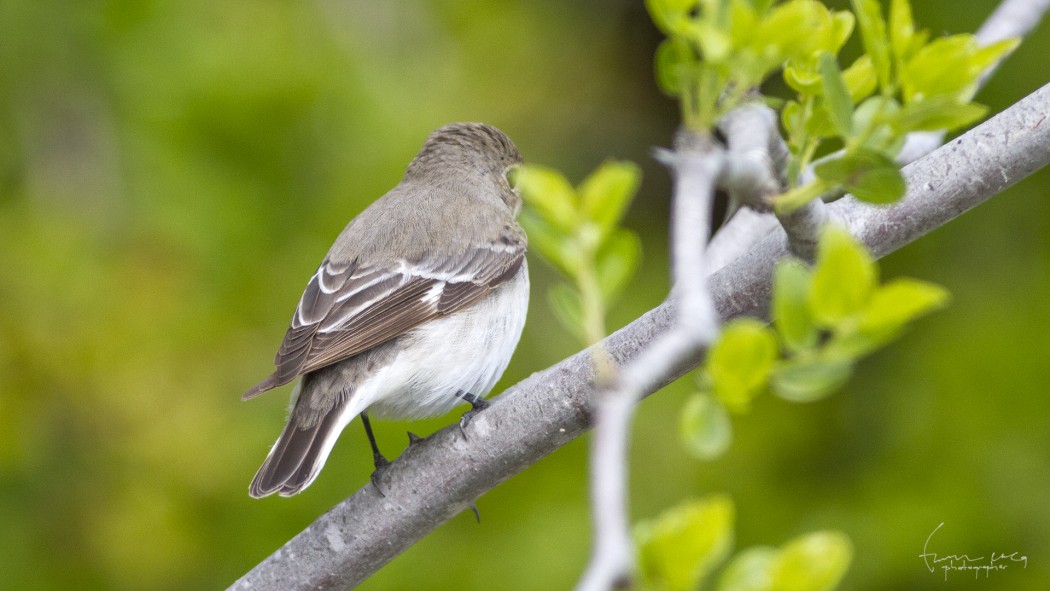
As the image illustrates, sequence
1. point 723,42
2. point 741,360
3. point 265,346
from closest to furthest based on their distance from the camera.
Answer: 1. point 741,360
2. point 723,42
3. point 265,346

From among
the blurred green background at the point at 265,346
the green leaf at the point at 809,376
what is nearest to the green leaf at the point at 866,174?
the green leaf at the point at 809,376

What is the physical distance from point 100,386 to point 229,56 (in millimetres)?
1458

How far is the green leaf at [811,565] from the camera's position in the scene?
108 cm

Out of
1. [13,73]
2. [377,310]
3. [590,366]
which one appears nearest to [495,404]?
[590,366]

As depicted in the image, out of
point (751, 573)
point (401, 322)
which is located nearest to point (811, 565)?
point (751, 573)

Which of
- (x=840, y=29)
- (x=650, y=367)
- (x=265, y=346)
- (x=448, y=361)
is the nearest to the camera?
(x=650, y=367)

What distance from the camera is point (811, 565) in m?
1.09

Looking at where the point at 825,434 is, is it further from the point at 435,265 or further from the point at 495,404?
the point at 495,404

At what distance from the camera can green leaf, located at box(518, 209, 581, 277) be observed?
3.87ft

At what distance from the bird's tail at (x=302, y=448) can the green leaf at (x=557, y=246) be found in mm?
1794

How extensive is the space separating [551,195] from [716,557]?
0.42 meters

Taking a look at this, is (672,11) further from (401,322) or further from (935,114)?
(401,322)

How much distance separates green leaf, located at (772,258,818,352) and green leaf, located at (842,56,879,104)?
0.60 metres

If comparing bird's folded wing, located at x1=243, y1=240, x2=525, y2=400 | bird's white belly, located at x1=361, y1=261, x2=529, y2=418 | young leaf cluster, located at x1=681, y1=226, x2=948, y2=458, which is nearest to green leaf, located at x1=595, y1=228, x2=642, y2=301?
young leaf cluster, located at x1=681, y1=226, x2=948, y2=458
